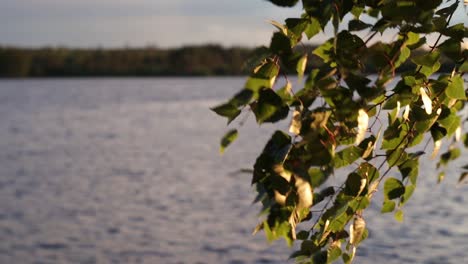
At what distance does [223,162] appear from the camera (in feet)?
37.0

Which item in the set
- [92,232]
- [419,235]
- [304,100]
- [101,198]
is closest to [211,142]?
[101,198]

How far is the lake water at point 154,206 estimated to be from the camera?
19.4 ft

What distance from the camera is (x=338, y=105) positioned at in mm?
1229

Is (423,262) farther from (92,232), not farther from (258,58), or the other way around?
(258,58)

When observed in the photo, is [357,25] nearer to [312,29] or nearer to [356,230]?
[312,29]

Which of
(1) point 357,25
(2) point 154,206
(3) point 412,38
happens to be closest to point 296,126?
(1) point 357,25

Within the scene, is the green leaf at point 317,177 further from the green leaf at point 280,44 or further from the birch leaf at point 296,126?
the green leaf at point 280,44

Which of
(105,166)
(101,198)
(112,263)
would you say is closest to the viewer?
(112,263)

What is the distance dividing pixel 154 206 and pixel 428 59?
21.4ft

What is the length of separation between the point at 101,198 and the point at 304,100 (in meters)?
7.48

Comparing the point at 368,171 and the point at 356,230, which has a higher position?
the point at 368,171

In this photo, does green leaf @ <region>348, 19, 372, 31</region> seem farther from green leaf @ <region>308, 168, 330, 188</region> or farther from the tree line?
the tree line

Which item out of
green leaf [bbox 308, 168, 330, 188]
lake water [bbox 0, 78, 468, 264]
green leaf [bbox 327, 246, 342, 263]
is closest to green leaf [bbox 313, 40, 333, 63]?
green leaf [bbox 308, 168, 330, 188]

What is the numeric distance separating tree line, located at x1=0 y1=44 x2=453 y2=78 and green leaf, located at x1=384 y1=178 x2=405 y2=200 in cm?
3776
